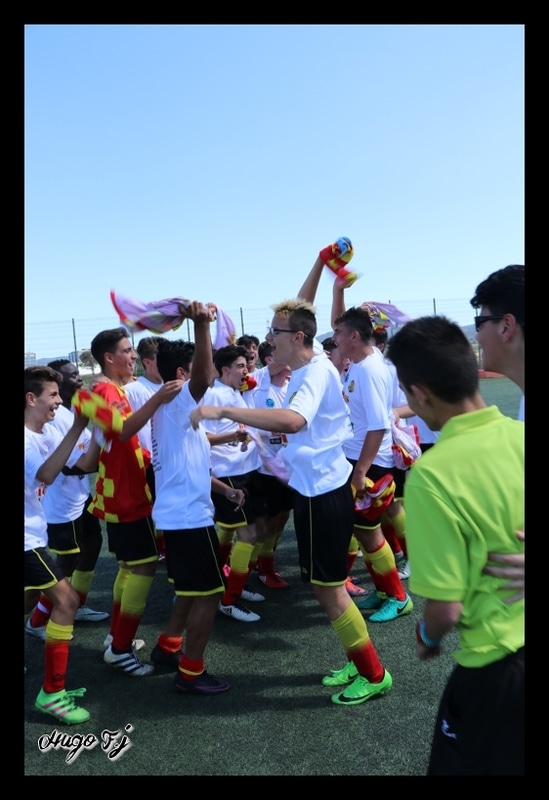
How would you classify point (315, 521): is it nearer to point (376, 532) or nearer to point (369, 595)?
point (376, 532)

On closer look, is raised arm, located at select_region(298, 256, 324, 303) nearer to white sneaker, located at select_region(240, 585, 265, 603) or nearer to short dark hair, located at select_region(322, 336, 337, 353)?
short dark hair, located at select_region(322, 336, 337, 353)

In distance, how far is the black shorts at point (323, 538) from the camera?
11.1 feet

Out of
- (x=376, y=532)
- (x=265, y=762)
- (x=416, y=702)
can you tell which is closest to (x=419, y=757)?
(x=416, y=702)

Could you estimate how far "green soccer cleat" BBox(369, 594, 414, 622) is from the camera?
14.4 ft

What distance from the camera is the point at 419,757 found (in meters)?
2.80

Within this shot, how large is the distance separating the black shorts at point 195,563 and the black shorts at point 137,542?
0.48m

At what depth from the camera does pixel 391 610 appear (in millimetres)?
4441

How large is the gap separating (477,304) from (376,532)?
2604 mm

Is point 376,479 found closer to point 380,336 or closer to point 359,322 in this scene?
point 359,322

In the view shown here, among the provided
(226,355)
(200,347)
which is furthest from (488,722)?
(226,355)

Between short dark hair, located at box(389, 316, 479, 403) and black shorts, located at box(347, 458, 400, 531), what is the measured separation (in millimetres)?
2749

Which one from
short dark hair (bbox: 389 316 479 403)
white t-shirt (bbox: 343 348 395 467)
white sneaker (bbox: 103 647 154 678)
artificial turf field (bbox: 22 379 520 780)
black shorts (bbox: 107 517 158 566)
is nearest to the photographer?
short dark hair (bbox: 389 316 479 403)

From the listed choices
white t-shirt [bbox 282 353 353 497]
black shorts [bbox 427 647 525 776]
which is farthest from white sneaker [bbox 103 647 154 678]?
black shorts [bbox 427 647 525 776]
